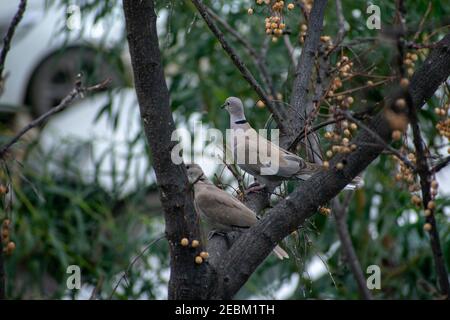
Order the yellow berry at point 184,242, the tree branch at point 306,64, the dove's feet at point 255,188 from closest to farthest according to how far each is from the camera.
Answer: the yellow berry at point 184,242 < the tree branch at point 306,64 < the dove's feet at point 255,188

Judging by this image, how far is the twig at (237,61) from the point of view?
3211 mm

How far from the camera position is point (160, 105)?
2826 mm

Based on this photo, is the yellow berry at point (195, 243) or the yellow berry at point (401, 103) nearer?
the yellow berry at point (401, 103)

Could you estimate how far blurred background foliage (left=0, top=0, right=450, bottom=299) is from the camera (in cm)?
533

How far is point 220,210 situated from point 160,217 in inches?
101

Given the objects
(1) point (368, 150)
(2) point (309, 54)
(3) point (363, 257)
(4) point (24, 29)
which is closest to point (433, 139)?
(3) point (363, 257)

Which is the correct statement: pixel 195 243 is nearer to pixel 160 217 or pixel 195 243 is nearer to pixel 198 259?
pixel 198 259

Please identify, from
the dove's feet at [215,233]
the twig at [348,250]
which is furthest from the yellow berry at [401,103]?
the twig at [348,250]

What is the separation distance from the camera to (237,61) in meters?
3.45

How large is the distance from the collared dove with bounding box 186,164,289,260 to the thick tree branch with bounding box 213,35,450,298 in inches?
19.2

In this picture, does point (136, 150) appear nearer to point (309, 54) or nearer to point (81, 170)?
point (81, 170)

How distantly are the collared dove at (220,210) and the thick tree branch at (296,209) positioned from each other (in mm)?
489

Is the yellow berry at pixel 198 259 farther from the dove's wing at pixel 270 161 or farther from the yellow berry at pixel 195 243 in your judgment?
the dove's wing at pixel 270 161
